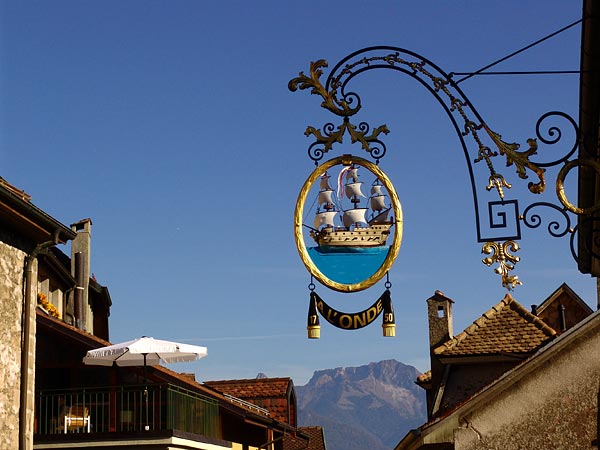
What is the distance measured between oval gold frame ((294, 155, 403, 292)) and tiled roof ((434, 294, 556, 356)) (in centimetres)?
1440

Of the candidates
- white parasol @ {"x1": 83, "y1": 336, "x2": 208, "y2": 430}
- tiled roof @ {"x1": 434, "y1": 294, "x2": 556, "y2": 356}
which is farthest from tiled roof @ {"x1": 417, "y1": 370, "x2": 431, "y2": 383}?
white parasol @ {"x1": 83, "y1": 336, "x2": 208, "y2": 430}

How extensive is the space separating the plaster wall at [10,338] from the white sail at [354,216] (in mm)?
5341

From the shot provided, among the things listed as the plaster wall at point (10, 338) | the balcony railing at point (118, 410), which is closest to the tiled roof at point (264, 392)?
the balcony railing at point (118, 410)

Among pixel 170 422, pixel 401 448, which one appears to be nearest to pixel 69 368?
pixel 170 422

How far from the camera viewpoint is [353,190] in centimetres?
1137

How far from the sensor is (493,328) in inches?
1043

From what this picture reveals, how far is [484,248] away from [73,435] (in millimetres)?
14114

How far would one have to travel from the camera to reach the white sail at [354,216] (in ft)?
37.6

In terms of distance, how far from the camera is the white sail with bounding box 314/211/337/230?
11.5 m

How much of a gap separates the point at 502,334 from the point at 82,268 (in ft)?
38.5

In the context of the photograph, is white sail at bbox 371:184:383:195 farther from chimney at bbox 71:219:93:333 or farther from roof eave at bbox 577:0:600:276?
chimney at bbox 71:219:93:333

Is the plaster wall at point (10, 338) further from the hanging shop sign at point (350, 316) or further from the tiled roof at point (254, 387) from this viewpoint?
the tiled roof at point (254, 387)

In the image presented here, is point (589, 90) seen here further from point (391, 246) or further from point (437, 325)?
point (437, 325)

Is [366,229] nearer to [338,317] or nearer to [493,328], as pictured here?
[338,317]
